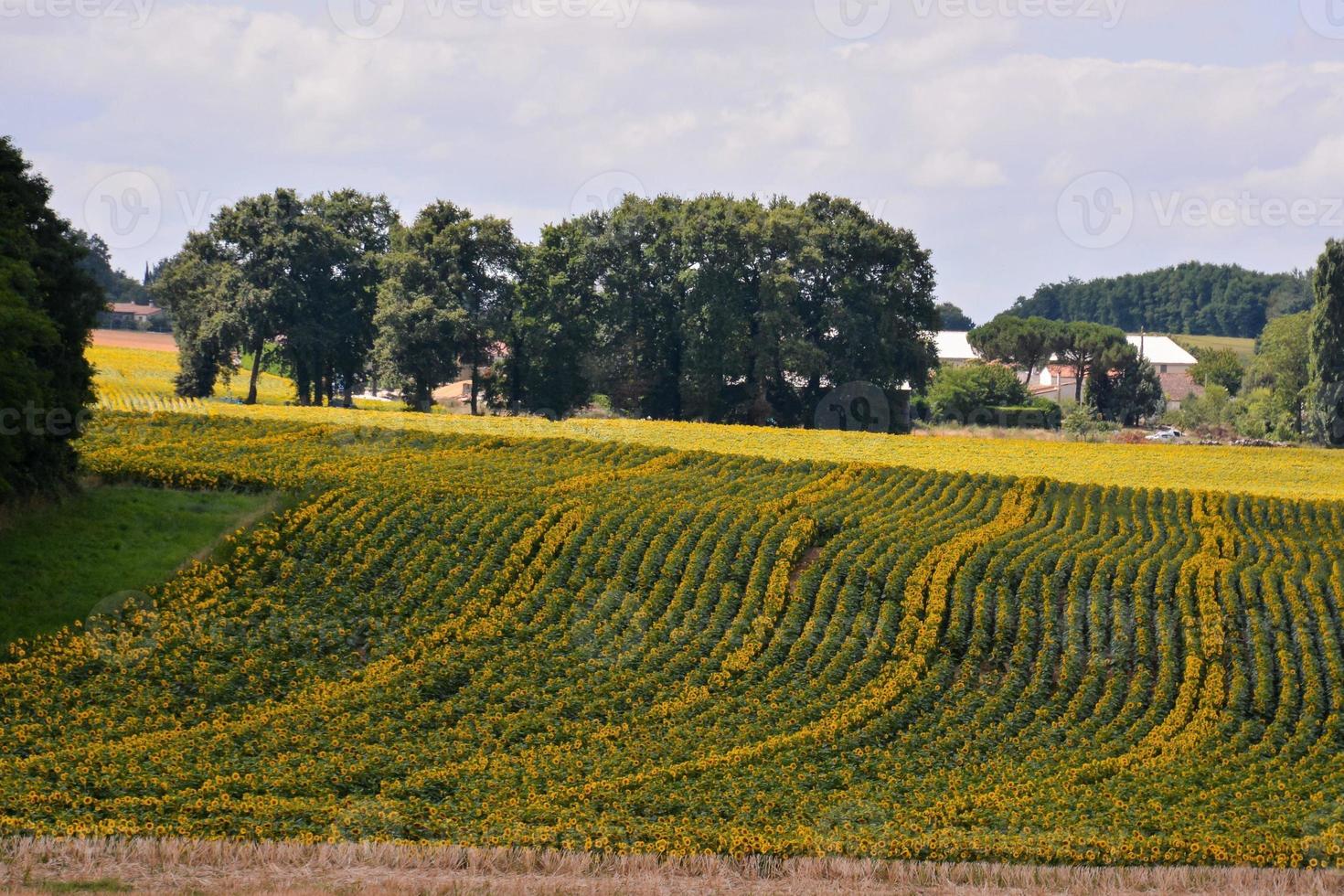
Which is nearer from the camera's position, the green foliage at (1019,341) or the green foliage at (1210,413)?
the green foliage at (1210,413)

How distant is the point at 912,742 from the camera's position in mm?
25469

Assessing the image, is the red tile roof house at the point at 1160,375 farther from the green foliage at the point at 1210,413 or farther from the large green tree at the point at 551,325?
the large green tree at the point at 551,325

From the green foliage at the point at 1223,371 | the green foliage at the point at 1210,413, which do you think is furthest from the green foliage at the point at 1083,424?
the green foliage at the point at 1223,371

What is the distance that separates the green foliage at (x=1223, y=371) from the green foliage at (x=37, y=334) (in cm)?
10763

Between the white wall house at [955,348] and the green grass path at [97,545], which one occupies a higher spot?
the white wall house at [955,348]

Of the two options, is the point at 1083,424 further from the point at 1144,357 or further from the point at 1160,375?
the point at 1160,375

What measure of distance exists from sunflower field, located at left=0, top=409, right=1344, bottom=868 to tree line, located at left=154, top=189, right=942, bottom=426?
2796 cm

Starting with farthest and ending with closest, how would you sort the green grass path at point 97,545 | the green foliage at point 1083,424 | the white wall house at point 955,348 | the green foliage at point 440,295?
the white wall house at point 955,348
the green foliage at point 1083,424
the green foliage at point 440,295
the green grass path at point 97,545

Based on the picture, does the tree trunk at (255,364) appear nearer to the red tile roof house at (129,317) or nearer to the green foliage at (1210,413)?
the red tile roof house at (129,317)

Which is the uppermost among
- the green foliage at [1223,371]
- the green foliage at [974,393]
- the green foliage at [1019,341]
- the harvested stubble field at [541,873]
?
the green foliage at [1019,341]

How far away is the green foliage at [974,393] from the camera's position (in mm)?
96750

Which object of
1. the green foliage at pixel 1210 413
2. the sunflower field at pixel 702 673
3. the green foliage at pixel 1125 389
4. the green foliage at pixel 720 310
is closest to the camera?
the sunflower field at pixel 702 673

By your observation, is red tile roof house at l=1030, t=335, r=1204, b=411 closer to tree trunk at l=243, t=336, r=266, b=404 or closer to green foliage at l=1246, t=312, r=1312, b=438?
green foliage at l=1246, t=312, r=1312, b=438

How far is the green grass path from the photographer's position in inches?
1141
